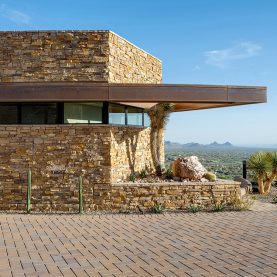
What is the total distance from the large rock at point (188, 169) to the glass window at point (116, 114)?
249cm

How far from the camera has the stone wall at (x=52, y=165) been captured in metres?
13.9

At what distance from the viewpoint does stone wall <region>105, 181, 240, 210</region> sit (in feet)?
45.4

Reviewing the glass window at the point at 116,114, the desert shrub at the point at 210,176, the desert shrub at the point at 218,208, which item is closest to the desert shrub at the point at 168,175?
the desert shrub at the point at 210,176

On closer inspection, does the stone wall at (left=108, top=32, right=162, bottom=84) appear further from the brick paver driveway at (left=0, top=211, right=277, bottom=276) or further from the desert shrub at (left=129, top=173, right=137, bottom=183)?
the brick paver driveway at (left=0, top=211, right=277, bottom=276)

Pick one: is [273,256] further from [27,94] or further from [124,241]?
[27,94]

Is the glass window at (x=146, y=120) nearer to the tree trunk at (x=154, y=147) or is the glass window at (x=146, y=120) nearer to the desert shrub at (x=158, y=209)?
the tree trunk at (x=154, y=147)

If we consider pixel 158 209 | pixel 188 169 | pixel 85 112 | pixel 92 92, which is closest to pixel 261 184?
pixel 188 169

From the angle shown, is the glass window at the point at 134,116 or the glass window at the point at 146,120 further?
the glass window at the point at 146,120

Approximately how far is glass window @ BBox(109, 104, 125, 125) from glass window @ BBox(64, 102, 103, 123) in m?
0.42

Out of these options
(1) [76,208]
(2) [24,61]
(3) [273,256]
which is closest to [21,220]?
(1) [76,208]

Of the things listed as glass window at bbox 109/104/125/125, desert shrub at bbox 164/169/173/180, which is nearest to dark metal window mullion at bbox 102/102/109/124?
glass window at bbox 109/104/125/125

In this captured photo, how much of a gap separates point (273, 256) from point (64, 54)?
8971 millimetres

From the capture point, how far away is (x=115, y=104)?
15023 millimetres

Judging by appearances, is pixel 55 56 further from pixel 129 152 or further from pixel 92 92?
pixel 129 152
